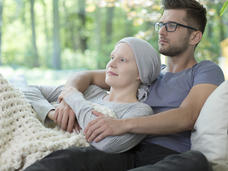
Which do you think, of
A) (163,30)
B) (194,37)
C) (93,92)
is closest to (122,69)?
(93,92)

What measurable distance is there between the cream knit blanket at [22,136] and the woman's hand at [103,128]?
7cm

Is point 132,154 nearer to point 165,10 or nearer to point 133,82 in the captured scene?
point 133,82

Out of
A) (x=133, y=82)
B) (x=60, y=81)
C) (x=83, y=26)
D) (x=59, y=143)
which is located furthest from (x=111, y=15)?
(x=59, y=143)

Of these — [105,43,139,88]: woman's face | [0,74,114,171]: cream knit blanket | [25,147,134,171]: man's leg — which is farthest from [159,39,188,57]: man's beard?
[25,147,134,171]: man's leg

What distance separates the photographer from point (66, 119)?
5.19 ft

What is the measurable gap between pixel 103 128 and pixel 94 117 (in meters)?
0.09

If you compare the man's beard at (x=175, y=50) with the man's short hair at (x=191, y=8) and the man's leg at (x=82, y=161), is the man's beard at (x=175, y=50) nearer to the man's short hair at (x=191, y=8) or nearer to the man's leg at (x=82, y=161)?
the man's short hair at (x=191, y=8)

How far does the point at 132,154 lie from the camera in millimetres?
1562

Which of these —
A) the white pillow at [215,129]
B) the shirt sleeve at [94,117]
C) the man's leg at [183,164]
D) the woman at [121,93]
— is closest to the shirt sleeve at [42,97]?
the woman at [121,93]

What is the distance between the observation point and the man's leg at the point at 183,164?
1243 millimetres

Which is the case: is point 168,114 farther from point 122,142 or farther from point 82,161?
point 82,161

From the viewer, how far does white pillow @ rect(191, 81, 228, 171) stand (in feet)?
4.69

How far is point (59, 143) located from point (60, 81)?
360 cm

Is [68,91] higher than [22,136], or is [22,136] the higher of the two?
[68,91]
